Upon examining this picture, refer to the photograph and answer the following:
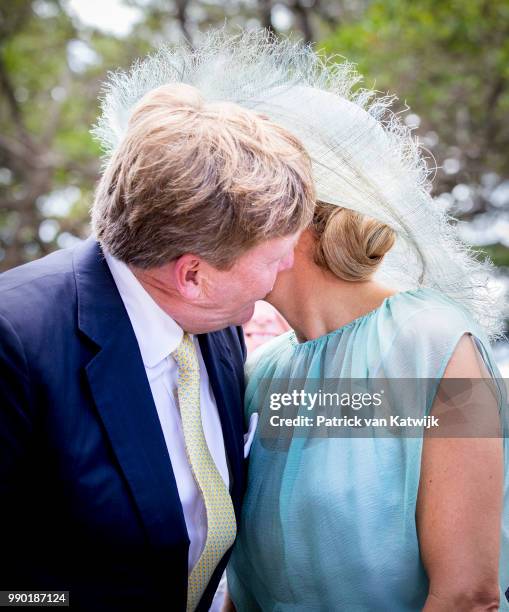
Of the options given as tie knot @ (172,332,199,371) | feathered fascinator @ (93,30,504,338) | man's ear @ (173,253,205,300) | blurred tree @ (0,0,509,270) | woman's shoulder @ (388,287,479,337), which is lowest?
tie knot @ (172,332,199,371)

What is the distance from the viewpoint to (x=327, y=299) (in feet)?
8.38

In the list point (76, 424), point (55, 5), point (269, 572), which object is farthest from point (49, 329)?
point (55, 5)

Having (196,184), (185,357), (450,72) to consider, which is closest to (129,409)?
(185,357)

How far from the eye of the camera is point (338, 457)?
7.72 feet

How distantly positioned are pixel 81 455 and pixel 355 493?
0.85 metres

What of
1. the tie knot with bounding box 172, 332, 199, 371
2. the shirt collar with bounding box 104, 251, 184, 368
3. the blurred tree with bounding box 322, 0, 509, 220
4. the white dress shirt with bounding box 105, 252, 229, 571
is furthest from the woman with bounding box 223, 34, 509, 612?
the blurred tree with bounding box 322, 0, 509, 220

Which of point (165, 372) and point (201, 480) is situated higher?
point (165, 372)

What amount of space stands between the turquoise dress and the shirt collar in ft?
1.87

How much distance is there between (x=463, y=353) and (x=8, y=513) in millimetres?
1347

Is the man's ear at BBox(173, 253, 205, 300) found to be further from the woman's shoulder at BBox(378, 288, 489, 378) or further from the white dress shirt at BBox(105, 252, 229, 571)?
the woman's shoulder at BBox(378, 288, 489, 378)

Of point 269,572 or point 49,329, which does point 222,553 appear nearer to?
point 269,572

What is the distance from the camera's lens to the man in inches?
77.3

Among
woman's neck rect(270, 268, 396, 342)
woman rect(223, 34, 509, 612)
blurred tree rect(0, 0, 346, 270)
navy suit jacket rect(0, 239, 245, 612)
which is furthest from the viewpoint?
blurred tree rect(0, 0, 346, 270)

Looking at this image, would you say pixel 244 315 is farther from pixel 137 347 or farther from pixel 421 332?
pixel 421 332
